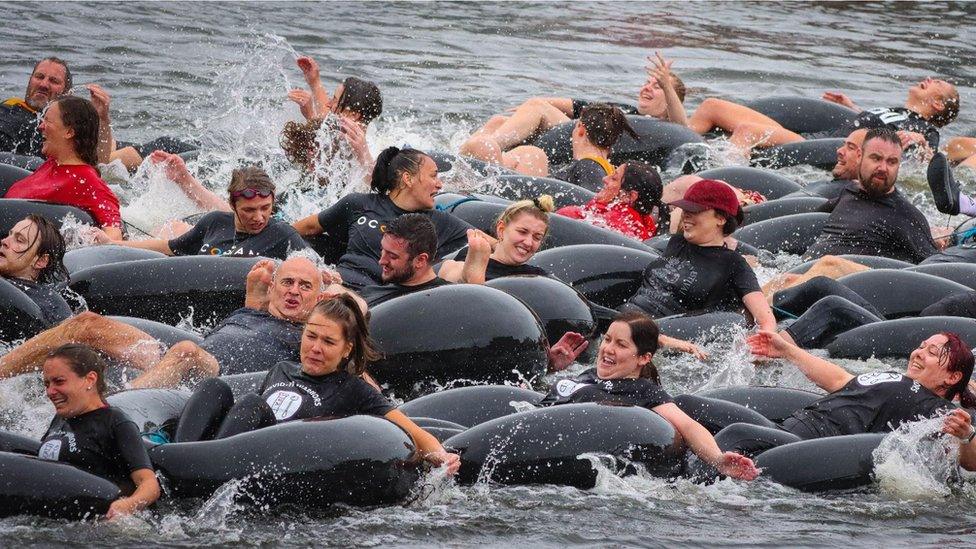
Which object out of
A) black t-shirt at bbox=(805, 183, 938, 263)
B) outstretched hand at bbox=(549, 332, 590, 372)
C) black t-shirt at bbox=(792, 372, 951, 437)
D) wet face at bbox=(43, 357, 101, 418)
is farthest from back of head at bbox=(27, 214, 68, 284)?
black t-shirt at bbox=(805, 183, 938, 263)

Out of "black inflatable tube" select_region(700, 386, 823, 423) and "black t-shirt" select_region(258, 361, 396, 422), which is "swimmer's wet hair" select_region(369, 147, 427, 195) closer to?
"black inflatable tube" select_region(700, 386, 823, 423)

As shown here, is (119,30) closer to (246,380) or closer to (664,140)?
(664,140)

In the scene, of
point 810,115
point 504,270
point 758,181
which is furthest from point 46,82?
point 810,115

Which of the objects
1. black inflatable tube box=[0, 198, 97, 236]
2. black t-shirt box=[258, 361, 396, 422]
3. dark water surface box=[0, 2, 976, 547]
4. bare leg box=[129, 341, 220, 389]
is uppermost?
black t-shirt box=[258, 361, 396, 422]

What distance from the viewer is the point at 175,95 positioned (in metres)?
18.4

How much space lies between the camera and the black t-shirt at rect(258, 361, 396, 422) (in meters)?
7.05

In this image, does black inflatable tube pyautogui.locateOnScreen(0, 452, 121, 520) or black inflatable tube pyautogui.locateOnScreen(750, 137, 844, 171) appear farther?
black inflatable tube pyautogui.locateOnScreen(750, 137, 844, 171)

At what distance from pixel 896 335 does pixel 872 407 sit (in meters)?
1.37

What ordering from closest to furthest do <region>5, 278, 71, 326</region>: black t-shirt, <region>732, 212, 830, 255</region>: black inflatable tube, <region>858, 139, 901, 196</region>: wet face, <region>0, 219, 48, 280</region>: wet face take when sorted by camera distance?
1. <region>5, 278, 71, 326</region>: black t-shirt
2. <region>0, 219, 48, 280</region>: wet face
3. <region>858, 139, 901, 196</region>: wet face
4. <region>732, 212, 830, 255</region>: black inflatable tube

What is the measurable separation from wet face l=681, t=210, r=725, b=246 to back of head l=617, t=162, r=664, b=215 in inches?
68.6

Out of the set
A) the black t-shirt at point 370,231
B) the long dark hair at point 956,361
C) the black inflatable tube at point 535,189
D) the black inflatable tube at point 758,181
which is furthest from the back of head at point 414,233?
the black inflatable tube at point 758,181

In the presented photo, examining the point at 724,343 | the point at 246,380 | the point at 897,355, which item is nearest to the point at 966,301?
the point at 897,355

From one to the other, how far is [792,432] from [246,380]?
9.05ft

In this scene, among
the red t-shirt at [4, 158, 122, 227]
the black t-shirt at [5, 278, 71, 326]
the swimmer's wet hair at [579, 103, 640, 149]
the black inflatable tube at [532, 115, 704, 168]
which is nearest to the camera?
the black t-shirt at [5, 278, 71, 326]
